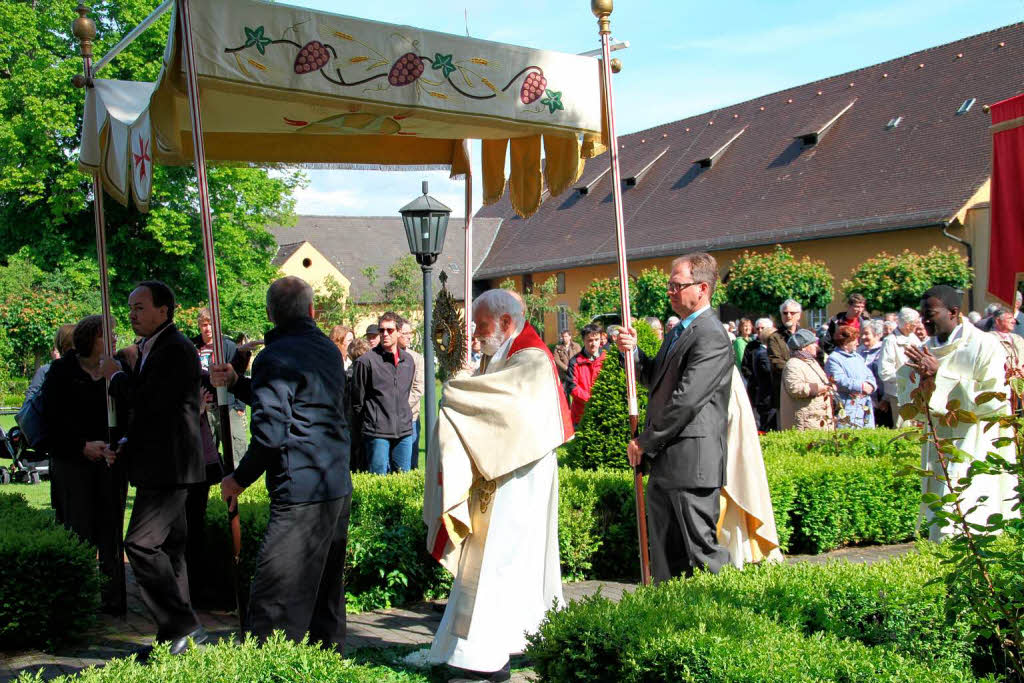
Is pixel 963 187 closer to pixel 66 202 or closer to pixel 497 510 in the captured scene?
→ pixel 66 202

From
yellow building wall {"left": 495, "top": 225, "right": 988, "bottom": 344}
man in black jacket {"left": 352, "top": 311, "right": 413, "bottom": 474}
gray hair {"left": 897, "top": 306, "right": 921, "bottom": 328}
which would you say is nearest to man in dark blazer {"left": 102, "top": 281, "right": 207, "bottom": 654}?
man in black jacket {"left": 352, "top": 311, "right": 413, "bottom": 474}

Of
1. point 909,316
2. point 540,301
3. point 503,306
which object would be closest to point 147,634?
point 503,306

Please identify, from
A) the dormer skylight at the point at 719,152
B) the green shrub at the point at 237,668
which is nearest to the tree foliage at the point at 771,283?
the dormer skylight at the point at 719,152

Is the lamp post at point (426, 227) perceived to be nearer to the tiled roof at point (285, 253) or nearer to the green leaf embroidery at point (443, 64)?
the green leaf embroidery at point (443, 64)

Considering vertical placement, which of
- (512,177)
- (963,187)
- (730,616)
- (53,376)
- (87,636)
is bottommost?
(87,636)

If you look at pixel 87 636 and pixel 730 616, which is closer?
pixel 730 616

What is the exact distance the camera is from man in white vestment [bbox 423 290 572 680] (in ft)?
18.0

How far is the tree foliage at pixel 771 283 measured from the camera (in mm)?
27719

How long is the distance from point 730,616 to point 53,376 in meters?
4.80

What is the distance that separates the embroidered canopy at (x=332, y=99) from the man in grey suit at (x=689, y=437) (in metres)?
1.30

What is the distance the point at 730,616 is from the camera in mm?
4090

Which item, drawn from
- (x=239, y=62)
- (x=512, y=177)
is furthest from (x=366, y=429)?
(x=239, y=62)

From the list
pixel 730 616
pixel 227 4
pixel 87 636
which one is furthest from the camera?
pixel 87 636

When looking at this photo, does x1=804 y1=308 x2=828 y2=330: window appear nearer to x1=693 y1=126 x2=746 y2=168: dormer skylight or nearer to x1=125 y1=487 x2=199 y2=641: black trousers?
x1=693 y1=126 x2=746 y2=168: dormer skylight
